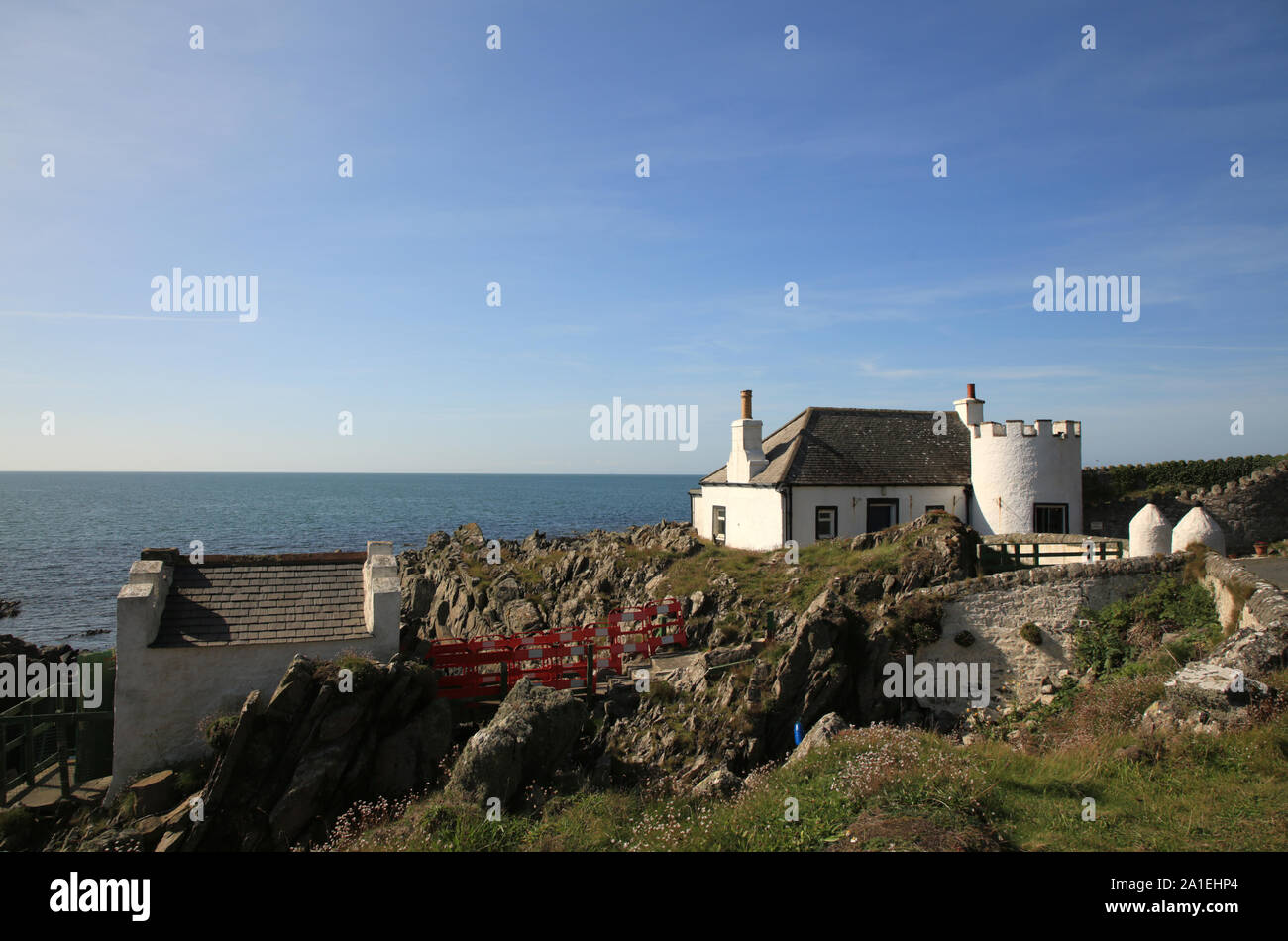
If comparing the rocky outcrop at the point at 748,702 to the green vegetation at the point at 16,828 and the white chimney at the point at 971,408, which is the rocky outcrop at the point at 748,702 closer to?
the green vegetation at the point at 16,828

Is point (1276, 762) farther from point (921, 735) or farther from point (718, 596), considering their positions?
point (718, 596)

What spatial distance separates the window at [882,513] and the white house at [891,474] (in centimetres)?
4

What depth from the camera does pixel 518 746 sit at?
38.2 ft

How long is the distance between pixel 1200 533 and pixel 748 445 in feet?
51.2

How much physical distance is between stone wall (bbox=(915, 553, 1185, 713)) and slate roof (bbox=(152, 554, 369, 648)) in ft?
47.2

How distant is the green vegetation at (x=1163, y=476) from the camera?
1147 inches

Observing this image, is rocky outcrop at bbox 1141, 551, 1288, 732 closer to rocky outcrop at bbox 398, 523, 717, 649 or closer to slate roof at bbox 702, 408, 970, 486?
rocky outcrop at bbox 398, 523, 717, 649

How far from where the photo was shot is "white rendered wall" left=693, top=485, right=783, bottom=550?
2841 centimetres

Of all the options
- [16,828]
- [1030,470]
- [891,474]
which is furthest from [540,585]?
[1030,470]

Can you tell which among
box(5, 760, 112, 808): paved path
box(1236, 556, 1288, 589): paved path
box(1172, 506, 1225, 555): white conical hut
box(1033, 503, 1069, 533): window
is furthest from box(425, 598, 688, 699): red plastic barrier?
box(1033, 503, 1069, 533): window

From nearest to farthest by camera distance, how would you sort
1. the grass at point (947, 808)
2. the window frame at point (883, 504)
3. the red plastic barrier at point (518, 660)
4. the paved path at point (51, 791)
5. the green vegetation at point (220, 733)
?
the grass at point (947, 808)
the green vegetation at point (220, 733)
the paved path at point (51, 791)
the red plastic barrier at point (518, 660)
the window frame at point (883, 504)

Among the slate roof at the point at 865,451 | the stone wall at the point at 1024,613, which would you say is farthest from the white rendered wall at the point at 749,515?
the stone wall at the point at 1024,613
